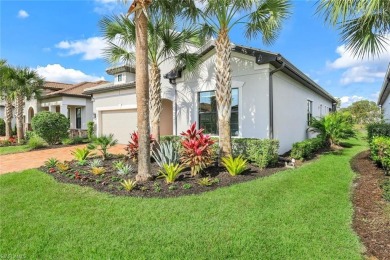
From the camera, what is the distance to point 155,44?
10.8 metres

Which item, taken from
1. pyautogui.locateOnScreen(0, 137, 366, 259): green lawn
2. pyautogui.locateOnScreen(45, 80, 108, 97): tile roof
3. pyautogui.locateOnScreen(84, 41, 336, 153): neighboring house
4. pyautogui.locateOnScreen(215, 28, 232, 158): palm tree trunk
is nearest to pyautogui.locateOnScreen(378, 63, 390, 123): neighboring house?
pyautogui.locateOnScreen(84, 41, 336, 153): neighboring house

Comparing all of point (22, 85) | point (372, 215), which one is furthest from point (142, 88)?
point (22, 85)

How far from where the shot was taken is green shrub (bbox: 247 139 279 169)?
8.60 metres

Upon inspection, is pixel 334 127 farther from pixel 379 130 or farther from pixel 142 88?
pixel 142 88

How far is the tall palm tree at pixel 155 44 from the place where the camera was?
1027 centimetres

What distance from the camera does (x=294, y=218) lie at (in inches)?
183

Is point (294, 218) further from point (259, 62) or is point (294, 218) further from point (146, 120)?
point (259, 62)

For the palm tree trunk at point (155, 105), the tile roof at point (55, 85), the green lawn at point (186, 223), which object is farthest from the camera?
the tile roof at point (55, 85)

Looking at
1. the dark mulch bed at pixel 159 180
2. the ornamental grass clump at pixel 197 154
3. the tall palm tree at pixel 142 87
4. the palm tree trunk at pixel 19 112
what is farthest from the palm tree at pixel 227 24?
the palm tree trunk at pixel 19 112

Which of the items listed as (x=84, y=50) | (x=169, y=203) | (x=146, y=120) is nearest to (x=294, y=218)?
(x=169, y=203)

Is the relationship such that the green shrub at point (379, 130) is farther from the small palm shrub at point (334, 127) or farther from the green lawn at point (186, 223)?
the green lawn at point (186, 223)

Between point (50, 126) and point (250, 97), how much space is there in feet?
45.9

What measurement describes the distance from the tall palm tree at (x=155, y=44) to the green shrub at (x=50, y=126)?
8465mm

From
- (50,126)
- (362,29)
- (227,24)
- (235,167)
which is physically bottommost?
(235,167)
